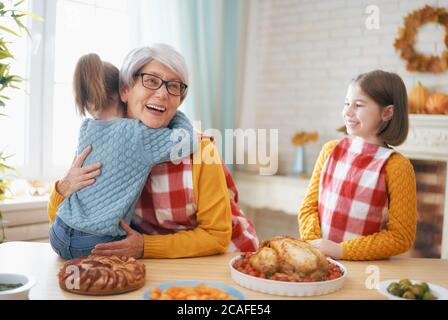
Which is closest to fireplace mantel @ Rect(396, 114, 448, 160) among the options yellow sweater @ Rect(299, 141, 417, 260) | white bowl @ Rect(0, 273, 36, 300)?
yellow sweater @ Rect(299, 141, 417, 260)

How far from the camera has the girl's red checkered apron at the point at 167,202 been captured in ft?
5.62

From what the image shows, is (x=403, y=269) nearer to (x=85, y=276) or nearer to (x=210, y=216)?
(x=210, y=216)

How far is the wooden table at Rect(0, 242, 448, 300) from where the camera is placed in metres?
1.28

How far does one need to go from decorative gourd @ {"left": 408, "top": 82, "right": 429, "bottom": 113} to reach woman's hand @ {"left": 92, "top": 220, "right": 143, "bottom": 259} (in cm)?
283

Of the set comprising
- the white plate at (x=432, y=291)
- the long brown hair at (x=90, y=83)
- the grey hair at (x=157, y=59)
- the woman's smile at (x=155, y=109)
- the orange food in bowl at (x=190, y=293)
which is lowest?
the white plate at (x=432, y=291)

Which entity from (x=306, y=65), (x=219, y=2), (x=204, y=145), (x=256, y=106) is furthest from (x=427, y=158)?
(x=204, y=145)

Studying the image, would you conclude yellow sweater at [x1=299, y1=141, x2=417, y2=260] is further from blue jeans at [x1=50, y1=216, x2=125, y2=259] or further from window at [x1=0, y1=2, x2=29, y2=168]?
window at [x1=0, y1=2, x2=29, y2=168]

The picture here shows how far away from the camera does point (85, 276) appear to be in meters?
1.22

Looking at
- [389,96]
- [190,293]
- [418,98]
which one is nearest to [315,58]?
[418,98]

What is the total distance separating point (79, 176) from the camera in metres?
1.65

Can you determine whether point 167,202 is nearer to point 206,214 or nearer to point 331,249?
point 206,214

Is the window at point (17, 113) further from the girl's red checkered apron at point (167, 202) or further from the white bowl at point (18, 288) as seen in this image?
the white bowl at point (18, 288)

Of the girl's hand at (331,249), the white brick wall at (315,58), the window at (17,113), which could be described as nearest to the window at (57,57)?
the window at (17,113)

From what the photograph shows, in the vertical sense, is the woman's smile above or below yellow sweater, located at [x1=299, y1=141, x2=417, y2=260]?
above
